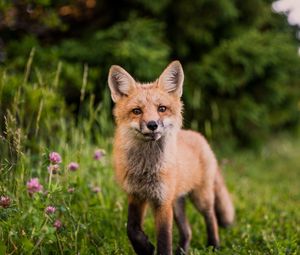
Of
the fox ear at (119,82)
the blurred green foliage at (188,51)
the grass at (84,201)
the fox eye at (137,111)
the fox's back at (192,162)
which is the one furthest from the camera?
the blurred green foliage at (188,51)

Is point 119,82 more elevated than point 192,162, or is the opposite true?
point 119,82

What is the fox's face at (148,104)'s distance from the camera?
3.80m

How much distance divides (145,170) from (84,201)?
1303mm

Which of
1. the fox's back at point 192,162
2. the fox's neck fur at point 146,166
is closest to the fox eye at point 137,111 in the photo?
the fox's neck fur at point 146,166

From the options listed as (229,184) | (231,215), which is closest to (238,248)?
(231,215)

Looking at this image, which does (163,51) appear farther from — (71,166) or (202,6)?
(71,166)

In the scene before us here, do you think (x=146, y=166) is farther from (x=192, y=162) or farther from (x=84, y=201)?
(x=84, y=201)

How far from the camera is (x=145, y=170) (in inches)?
160

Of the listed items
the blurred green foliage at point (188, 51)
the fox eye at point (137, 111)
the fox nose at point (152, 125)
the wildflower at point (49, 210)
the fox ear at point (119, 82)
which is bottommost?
the wildflower at point (49, 210)

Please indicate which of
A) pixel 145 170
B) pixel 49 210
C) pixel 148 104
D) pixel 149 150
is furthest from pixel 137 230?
pixel 148 104

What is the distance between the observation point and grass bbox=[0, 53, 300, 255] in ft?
11.4

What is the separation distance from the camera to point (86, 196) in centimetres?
530

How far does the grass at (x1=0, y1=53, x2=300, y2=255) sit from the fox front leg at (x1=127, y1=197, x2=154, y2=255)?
0.17 metres

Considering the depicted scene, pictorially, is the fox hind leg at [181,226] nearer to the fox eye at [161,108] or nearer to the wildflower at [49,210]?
the fox eye at [161,108]
